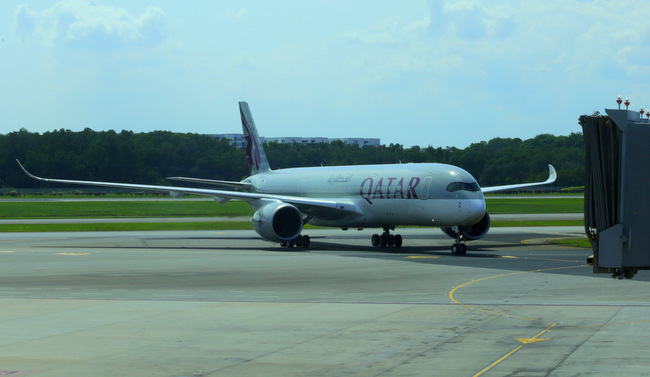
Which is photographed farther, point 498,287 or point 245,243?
point 245,243

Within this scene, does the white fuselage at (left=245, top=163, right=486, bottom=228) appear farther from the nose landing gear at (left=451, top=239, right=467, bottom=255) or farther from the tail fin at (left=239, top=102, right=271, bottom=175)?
the tail fin at (left=239, top=102, right=271, bottom=175)

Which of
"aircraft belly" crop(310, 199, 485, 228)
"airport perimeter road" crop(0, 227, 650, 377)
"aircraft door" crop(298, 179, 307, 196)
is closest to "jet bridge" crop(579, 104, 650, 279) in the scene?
"airport perimeter road" crop(0, 227, 650, 377)

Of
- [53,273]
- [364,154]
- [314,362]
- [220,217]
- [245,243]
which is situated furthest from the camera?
[364,154]

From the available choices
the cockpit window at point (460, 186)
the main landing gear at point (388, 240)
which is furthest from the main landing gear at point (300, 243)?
the cockpit window at point (460, 186)

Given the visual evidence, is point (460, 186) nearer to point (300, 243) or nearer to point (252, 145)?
point (300, 243)

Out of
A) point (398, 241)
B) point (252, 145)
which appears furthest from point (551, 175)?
point (252, 145)

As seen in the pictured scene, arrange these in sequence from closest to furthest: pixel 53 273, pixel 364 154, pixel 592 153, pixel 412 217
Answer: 1. pixel 592 153
2. pixel 53 273
3. pixel 412 217
4. pixel 364 154

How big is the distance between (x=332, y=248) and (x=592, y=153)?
32713 mm

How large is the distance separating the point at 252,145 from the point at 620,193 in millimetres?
47534

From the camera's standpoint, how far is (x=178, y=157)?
Result: 452 feet

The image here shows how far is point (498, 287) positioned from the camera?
2567cm

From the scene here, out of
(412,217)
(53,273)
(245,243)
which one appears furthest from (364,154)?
(53,273)

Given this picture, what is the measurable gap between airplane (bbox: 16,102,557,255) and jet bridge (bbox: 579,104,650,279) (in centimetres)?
2642

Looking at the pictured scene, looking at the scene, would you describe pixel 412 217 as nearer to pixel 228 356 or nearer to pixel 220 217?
pixel 228 356
